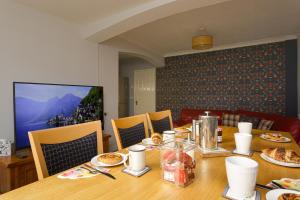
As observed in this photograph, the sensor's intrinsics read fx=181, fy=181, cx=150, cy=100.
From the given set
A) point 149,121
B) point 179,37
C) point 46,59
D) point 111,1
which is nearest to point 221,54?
point 179,37

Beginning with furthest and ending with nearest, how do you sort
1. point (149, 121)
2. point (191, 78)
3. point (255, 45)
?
point (191, 78)
point (255, 45)
point (149, 121)

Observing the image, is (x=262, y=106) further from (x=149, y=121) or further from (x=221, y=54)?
(x=149, y=121)

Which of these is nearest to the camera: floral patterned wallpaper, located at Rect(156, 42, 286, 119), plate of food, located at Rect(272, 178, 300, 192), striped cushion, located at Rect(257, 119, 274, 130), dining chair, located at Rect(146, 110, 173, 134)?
plate of food, located at Rect(272, 178, 300, 192)

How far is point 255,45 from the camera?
146 inches

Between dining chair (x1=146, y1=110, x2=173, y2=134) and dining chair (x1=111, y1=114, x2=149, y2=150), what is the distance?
0.09m

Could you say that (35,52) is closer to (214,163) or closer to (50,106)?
(50,106)

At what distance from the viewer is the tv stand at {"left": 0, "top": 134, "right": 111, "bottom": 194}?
5.67 ft

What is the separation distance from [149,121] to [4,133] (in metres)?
1.66

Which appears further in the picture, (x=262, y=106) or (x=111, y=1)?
(x=262, y=106)

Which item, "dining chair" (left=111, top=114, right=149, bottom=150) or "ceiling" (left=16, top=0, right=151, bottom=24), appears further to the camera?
"ceiling" (left=16, top=0, right=151, bottom=24)

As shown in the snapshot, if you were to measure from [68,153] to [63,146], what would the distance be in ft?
0.17

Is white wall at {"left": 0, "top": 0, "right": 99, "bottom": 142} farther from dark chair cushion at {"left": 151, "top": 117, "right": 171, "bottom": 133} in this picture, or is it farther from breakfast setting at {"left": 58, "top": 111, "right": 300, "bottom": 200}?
breakfast setting at {"left": 58, "top": 111, "right": 300, "bottom": 200}

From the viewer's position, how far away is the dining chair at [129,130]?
1.30 metres

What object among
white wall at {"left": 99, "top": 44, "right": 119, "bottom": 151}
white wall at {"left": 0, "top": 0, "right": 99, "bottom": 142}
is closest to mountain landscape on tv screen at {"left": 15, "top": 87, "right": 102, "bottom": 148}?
white wall at {"left": 0, "top": 0, "right": 99, "bottom": 142}
